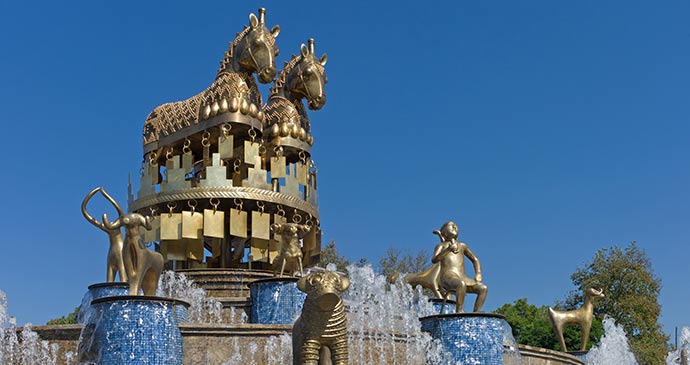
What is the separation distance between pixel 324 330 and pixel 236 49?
12.5 m

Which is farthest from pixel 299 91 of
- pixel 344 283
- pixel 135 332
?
pixel 344 283

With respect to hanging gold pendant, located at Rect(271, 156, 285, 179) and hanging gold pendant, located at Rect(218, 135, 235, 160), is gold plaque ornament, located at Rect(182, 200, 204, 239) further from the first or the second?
hanging gold pendant, located at Rect(271, 156, 285, 179)

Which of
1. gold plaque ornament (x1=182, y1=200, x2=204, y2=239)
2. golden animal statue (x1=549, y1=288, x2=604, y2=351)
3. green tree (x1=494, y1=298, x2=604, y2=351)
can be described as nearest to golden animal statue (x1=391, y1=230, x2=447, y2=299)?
→ golden animal statue (x1=549, y1=288, x2=604, y2=351)

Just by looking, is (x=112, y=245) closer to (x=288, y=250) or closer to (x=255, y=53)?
(x=288, y=250)

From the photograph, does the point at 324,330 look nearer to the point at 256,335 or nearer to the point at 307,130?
the point at 256,335

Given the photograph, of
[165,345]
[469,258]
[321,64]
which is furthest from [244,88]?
[165,345]

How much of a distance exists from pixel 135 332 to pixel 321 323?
158 inches

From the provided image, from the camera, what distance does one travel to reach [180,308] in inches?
494

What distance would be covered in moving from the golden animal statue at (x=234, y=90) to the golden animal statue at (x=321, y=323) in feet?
35.9

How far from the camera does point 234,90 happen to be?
1956 cm

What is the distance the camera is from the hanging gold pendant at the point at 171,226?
18.6 meters

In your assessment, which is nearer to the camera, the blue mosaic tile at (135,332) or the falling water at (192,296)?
the blue mosaic tile at (135,332)

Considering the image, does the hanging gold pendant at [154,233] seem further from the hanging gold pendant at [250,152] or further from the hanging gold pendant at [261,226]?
the hanging gold pendant at [250,152]

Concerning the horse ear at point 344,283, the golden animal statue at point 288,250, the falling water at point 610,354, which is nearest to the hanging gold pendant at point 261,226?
the golden animal statue at point 288,250
